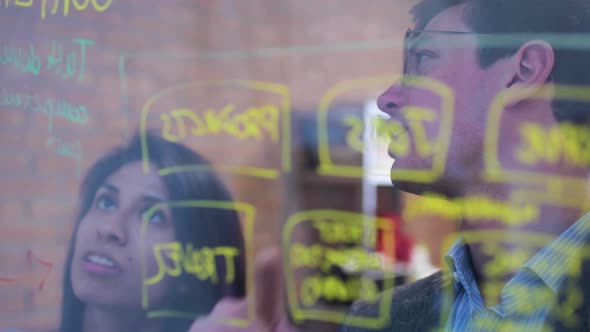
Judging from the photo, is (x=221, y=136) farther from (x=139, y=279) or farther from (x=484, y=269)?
(x=484, y=269)

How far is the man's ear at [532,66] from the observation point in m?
1.17

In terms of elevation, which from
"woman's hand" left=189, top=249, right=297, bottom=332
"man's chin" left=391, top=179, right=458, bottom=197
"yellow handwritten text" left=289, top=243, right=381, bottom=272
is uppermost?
"man's chin" left=391, top=179, right=458, bottom=197

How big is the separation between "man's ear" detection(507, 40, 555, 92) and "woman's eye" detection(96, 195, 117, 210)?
0.80 m

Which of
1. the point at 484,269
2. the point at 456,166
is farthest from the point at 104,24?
the point at 484,269

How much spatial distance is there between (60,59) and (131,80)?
150 mm

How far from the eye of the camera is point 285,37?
1.42m

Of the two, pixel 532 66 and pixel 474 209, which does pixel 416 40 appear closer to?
pixel 532 66

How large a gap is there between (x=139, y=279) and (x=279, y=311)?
29 cm

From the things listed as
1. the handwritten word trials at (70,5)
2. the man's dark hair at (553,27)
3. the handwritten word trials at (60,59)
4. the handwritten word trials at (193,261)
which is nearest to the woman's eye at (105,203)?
the handwritten word trials at (193,261)

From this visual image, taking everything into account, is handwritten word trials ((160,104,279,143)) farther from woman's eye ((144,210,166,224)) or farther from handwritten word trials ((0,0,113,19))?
handwritten word trials ((0,0,113,19))

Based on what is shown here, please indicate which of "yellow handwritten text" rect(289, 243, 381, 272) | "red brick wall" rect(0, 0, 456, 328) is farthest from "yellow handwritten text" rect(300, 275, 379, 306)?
"red brick wall" rect(0, 0, 456, 328)

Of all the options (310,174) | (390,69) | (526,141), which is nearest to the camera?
(526,141)

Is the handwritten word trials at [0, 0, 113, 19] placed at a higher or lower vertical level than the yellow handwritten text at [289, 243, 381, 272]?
higher

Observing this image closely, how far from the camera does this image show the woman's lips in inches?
56.4
